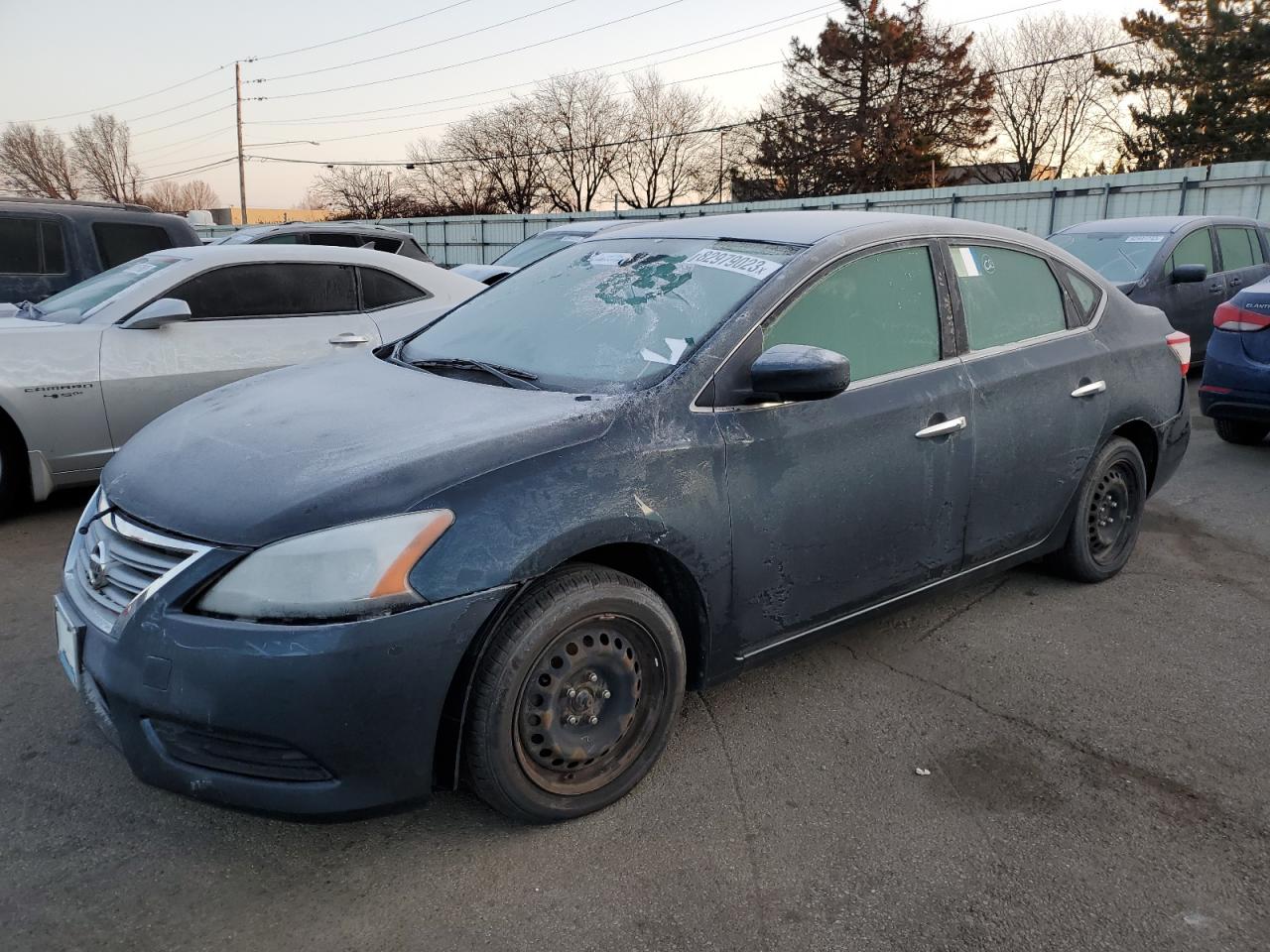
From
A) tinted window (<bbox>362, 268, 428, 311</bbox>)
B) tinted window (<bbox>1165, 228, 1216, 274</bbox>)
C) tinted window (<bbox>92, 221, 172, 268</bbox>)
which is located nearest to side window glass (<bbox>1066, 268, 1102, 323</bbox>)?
tinted window (<bbox>362, 268, 428, 311</bbox>)

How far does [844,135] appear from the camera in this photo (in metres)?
43.2

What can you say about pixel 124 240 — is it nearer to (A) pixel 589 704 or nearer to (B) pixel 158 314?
(B) pixel 158 314

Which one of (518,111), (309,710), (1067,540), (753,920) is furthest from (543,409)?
(518,111)

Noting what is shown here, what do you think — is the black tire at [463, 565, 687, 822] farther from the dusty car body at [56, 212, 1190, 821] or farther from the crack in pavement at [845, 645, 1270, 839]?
the crack in pavement at [845, 645, 1270, 839]

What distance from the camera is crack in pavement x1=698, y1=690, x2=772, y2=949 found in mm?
2271

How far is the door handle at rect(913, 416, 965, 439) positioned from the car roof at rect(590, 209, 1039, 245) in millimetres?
696

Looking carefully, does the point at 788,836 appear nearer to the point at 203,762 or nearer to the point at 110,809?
the point at 203,762

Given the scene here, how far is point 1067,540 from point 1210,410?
359 cm

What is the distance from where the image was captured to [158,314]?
5.42 meters

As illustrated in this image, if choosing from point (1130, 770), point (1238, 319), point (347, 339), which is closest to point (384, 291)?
point (347, 339)

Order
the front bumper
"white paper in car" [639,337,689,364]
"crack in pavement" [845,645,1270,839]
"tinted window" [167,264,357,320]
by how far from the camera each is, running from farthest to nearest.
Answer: "tinted window" [167,264,357,320], "white paper in car" [639,337,689,364], "crack in pavement" [845,645,1270,839], the front bumper

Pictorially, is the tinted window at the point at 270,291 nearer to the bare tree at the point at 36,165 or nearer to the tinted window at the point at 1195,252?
the tinted window at the point at 1195,252

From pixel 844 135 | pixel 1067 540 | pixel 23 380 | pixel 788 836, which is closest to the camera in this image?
pixel 788 836

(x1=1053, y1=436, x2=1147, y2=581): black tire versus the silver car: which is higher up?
the silver car
